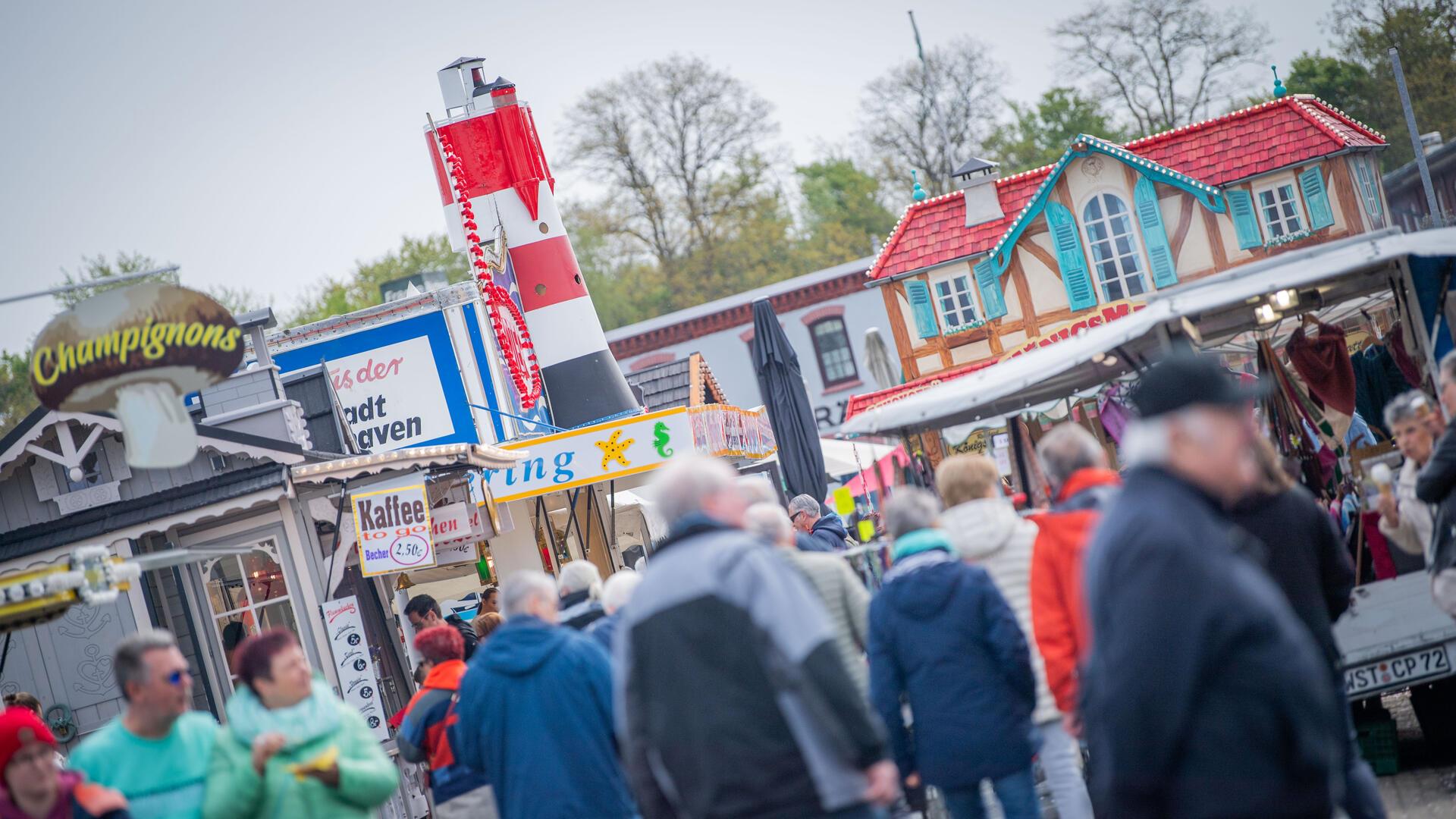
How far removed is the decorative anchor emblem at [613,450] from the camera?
15008 mm

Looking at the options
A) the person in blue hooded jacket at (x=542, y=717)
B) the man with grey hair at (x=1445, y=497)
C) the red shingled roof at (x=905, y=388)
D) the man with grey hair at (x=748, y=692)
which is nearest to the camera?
the man with grey hair at (x=748, y=692)

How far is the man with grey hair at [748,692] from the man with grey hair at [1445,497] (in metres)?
2.88

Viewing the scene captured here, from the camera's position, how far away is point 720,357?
39.1 m

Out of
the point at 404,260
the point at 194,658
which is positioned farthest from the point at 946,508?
the point at 404,260

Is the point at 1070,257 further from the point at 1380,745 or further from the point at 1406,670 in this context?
the point at 1406,670

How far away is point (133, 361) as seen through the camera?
8180 millimetres

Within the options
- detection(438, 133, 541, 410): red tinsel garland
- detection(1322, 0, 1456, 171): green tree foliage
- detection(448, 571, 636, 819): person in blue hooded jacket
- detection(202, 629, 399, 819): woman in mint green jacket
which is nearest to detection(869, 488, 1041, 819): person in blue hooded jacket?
detection(448, 571, 636, 819): person in blue hooded jacket

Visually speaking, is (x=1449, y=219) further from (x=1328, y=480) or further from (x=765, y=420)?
(x=1328, y=480)

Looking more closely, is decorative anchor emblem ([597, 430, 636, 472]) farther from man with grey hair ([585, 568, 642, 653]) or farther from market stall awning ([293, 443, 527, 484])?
man with grey hair ([585, 568, 642, 653])

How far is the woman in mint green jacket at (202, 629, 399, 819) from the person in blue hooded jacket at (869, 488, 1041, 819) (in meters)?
1.99

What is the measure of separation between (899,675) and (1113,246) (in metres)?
21.9

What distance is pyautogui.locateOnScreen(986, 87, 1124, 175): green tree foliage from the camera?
47688 millimetres

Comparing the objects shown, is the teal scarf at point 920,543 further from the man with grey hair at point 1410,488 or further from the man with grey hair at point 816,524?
the man with grey hair at point 816,524

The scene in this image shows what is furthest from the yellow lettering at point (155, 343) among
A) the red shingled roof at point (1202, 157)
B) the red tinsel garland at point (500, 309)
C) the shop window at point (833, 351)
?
the shop window at point (833, 351)
